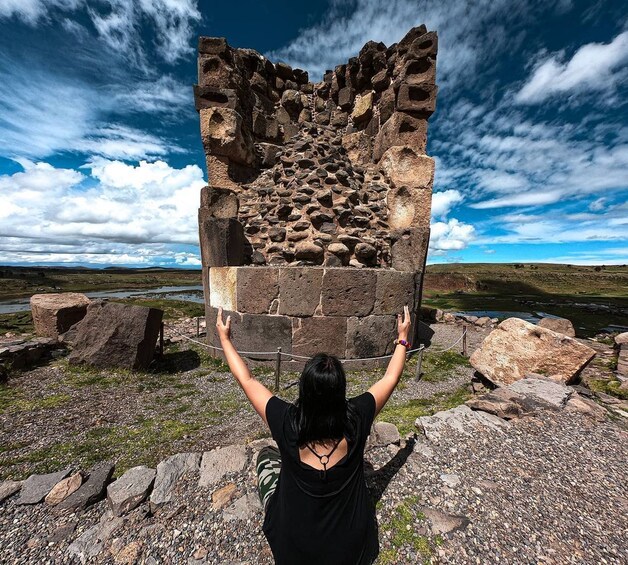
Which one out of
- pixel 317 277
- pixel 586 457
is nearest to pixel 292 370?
pixel 317 277

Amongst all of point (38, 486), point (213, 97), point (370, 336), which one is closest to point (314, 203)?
point (370, 336)

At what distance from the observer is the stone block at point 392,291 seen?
5.85m

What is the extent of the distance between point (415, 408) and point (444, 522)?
2.12 metres

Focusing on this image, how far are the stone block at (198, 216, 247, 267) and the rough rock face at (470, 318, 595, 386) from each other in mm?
5210

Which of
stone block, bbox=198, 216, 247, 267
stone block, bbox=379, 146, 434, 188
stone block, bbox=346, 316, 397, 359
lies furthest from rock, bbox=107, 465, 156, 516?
stone block, bbox=379, 146, 434, 188

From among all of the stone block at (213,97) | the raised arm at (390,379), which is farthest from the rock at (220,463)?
the stone block at (213,97)

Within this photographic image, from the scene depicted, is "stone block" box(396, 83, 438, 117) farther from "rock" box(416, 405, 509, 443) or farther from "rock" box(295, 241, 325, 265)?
"rock" box(416, 405, 509, 443)

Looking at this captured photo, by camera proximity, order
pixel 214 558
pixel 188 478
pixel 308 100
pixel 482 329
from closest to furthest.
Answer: pixel 214 558, pixel 188 478, pixel 308 100, pixel 482 329

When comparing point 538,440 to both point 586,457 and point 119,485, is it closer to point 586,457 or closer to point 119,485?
point 586,457

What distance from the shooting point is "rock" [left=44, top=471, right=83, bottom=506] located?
2426 mm

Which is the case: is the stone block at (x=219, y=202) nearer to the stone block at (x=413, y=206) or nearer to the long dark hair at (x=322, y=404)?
the stone block at (x=413, y=206)

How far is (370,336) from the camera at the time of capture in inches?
231

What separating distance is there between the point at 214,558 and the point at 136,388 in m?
3.95

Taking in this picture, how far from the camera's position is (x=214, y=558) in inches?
77.6
